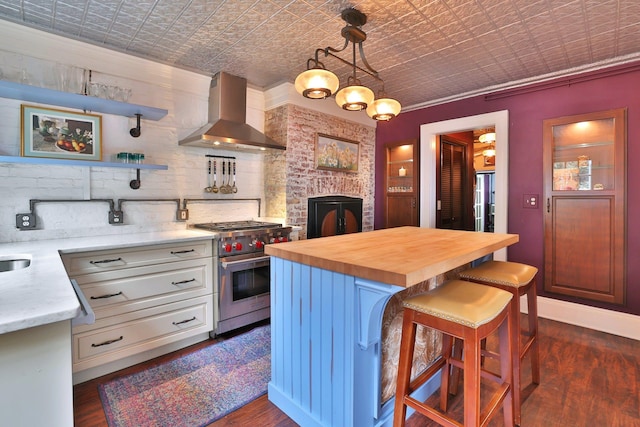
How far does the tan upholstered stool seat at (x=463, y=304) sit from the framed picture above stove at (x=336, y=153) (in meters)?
2.74

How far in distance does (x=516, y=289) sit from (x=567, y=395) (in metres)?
0.81

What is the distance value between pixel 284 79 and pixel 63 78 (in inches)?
76.6

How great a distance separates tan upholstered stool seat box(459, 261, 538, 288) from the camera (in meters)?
1.85

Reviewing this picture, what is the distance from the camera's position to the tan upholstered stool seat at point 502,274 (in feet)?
6.05

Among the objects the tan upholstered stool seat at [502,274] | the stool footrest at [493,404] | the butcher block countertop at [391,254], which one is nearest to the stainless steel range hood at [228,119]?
the butcher block countertop at [391,254]

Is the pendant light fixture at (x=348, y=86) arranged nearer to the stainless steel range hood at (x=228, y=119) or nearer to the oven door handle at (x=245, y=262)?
the stainless steel range hood at (x=228, y=119)

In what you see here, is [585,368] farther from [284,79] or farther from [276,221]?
[284,79]

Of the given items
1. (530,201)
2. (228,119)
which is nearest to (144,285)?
(228,119)

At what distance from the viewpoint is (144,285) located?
2346 millimetres

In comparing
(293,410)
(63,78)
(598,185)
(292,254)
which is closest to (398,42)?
(292,254)

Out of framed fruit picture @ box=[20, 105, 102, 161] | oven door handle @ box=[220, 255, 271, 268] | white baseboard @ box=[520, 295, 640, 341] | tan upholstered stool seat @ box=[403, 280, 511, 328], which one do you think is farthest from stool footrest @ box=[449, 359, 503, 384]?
framed fruit picture @ box=[20, 105, 102, 161]

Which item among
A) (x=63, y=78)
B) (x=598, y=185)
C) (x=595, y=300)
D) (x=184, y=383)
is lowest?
(x=184, y=383)

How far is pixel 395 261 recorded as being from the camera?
54.0 inches

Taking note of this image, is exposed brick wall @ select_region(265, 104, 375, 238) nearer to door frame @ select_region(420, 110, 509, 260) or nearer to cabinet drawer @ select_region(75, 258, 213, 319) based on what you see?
door frame @ select_region(420, 110, 509, 260)
